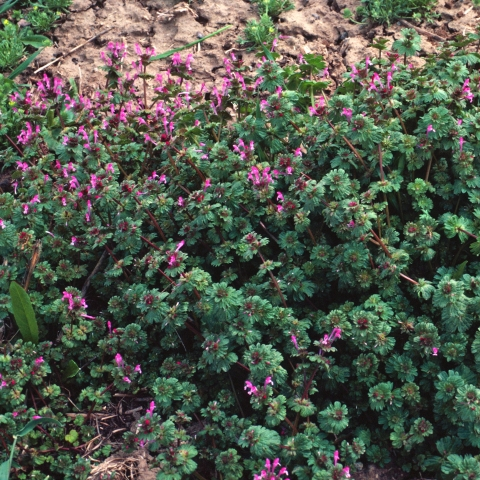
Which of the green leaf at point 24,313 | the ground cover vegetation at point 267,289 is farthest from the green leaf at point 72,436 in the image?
the green leaf at point 24,313

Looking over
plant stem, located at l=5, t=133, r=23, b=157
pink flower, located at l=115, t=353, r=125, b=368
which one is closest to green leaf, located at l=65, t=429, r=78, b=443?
pink flower, located at l=115, t=353, r=125, b=368

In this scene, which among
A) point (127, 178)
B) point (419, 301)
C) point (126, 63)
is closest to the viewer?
point (419, 301)

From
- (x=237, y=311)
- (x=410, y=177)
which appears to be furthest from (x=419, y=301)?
(x=237, y=311)

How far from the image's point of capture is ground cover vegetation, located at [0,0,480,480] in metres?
2.72

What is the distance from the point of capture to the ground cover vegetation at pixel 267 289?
107 inches

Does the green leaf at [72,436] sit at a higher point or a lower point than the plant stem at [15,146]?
lower

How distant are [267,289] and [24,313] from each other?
115 centimetres

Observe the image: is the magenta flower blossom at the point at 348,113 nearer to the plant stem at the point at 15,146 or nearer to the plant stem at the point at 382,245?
the plant stem at the point at 382,245

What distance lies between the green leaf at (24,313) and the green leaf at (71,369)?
21 centimetres

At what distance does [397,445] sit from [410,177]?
1.24 meters

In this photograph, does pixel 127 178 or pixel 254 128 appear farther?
pixel 127 178

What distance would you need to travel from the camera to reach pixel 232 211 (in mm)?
3252

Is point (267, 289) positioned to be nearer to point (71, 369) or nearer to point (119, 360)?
point (119, 360)

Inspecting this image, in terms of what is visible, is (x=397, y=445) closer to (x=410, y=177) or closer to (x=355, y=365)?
→ (x=355, y=365)
